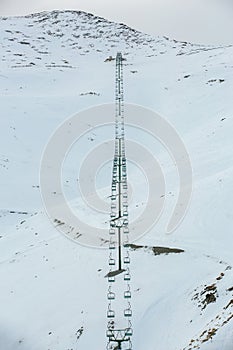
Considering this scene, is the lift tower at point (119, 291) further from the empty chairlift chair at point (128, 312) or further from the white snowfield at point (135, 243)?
the white snowfield at point (135, 243)

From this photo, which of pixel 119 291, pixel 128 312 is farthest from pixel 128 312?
pixel 119 291

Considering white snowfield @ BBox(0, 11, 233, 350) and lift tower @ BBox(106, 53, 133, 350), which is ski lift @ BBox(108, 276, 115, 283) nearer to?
lift tower @ BBox(106, 53, 133, 350)

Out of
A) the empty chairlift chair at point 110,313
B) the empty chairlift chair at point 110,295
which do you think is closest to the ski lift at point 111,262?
the empty chairlift chair at point 110,295

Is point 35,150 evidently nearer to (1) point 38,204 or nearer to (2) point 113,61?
(1) point 38,204

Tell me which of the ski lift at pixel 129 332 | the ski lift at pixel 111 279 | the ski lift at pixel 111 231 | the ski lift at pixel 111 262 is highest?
the ski lift at pixel 111 231

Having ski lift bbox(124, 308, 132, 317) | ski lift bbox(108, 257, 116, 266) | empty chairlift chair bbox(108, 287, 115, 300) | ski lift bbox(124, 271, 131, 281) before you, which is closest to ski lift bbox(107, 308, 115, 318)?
ski lift bbox(124, 308, 132, 317)

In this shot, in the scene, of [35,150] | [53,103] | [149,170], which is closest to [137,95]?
[53,103]

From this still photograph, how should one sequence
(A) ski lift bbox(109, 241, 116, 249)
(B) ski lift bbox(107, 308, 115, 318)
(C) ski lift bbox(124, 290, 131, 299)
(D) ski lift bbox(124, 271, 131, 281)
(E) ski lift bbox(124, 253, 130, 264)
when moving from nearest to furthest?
(B) ski lift bbox(107, 308, 115, 318) < (C) ski lift bbox(124, 290, 131, 299) < (D) ski lift bbox(124, 271, 131, 281) < (E) ski lift bbox(124, 253, 130, 264) < (A) ski lift bbox(109, 241, 116, 249)

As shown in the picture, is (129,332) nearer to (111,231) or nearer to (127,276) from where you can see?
(127,276)
